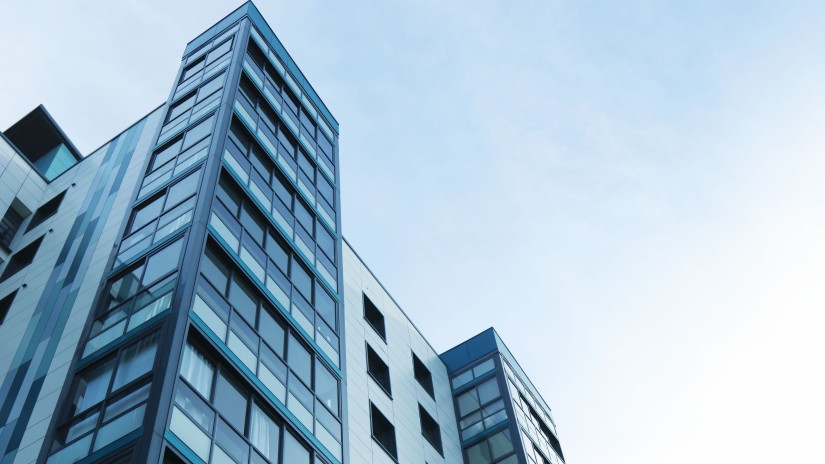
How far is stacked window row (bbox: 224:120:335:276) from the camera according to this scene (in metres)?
25.6

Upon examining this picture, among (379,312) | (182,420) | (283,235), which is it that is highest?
(379,312)

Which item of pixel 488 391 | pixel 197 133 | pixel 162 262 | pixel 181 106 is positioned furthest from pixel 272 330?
pixel 488 391

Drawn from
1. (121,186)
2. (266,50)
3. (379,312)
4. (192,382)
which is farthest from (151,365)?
(266,50)

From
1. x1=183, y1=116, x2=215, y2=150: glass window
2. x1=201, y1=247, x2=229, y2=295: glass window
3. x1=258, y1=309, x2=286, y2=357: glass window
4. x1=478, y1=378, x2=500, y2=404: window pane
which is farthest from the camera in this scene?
x1=478, y1=378, x2=500, y2=404: window pane

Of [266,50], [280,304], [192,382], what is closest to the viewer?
[192,382]

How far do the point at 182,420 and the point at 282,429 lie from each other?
3.68m

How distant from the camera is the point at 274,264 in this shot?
23766 mm

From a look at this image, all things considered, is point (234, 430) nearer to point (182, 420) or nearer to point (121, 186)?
point (182, 420)

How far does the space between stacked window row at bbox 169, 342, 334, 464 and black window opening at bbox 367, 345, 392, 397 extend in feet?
35.8

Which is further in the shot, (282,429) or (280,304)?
(280,304)

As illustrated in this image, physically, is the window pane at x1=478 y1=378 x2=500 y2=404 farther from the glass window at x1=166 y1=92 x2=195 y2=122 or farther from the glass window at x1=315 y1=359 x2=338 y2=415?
the glass window at x1=166 y1=92 x2=195 y2=122

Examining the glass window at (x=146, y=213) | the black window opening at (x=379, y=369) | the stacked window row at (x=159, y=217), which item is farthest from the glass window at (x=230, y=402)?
the black window opening at (x=379, y=369)

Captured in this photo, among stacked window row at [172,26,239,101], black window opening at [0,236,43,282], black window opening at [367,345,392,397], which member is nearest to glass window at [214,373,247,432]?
black window opening at [367,345,392,397]

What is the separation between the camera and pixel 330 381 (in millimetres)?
22938
